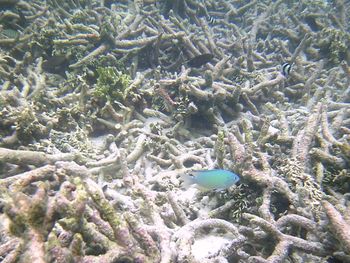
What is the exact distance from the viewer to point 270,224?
8.39ft

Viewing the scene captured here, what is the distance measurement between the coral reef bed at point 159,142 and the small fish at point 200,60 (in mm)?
38

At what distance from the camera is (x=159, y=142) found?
421 cm

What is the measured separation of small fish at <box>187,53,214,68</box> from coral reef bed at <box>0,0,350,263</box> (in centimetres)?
4

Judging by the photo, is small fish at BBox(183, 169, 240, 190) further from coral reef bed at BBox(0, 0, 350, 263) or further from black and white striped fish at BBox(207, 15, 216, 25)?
black and white striped fish at BBox(207, 15, 216, 25)

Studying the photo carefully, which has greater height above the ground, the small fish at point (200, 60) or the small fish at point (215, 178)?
the small fish at point (200, 60)

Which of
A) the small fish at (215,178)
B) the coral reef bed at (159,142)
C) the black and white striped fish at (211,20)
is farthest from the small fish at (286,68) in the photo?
the black and white striped fish at (211,20)

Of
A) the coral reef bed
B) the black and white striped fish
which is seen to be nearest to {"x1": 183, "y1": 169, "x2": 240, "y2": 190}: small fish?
the coral reef bed

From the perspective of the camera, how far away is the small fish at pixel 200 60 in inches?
210

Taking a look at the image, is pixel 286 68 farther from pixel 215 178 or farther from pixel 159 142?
pixel 215 178

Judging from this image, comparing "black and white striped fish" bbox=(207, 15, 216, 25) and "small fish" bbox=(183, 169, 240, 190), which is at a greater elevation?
"black and white striped fish" bbox=(207, 15, 216, 25)

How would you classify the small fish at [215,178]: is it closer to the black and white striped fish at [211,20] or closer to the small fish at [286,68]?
the small fish at [286,68]

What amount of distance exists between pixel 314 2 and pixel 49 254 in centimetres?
1101

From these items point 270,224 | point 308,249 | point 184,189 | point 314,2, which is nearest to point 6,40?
point 184,189

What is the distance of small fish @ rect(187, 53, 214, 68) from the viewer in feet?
17.5
